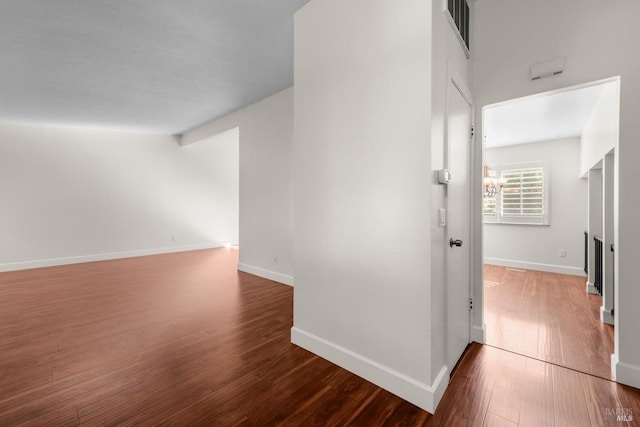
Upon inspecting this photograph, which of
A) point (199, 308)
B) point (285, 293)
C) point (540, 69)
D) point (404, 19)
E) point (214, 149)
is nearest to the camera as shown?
point (404, 19)

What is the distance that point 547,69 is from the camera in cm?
216

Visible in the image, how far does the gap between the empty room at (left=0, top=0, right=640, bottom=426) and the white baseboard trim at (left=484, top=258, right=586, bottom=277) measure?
1359 mm

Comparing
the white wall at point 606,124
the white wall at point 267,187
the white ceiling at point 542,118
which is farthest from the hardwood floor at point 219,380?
the white ceiling at point 542,118

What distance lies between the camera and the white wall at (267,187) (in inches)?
173

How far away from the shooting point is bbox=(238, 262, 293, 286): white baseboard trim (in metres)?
4.38

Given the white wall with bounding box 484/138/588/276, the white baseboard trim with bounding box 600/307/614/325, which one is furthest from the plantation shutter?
the white baseboard trim with bounding box 600/307/614/325

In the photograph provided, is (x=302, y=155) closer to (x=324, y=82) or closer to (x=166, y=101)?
(x=324, y=82)

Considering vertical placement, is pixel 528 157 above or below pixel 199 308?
above

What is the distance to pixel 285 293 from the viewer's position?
3936mm

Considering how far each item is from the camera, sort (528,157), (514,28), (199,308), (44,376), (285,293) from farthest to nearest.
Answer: (528,157) < (285,293) < (199,308) < (514,28) < (44,376)

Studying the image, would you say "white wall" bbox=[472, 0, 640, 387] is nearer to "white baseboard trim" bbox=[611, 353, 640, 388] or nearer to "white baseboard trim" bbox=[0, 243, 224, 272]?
"white baseboard trim" bbox=[611, 353, 640, 388]

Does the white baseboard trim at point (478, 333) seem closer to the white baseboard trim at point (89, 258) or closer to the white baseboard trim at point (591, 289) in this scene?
the white baseboard trim at point (591, 289)

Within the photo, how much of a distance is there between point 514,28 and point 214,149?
728cm

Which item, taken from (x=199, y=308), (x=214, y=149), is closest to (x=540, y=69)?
(x=199, y=308)
